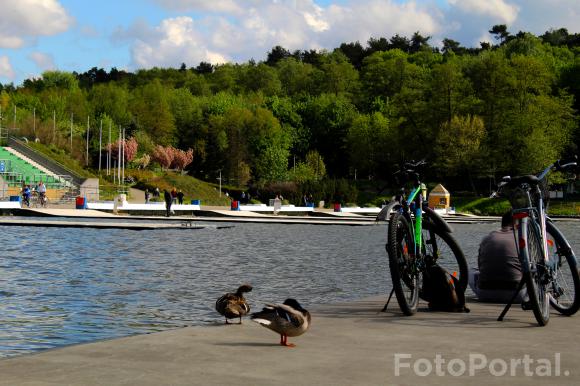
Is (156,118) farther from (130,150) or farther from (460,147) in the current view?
(460,147)

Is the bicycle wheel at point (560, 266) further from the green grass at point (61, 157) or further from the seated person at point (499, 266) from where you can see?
the green grass at point (61, 157)

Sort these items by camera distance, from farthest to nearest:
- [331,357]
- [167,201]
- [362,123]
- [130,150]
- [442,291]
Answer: [362,123] → [130,150] → [167,201] → [442,291] → [331,357]

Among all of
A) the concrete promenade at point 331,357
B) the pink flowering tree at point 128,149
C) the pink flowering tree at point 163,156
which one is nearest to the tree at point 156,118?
the pink flowering tree at point 163,156

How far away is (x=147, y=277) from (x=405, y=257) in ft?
30.2

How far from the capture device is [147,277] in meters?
19.4

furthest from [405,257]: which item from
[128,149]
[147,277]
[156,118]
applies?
[156,118]

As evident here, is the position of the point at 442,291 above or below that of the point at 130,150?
below

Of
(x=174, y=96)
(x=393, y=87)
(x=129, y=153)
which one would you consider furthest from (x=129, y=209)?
(x=393, y=87)

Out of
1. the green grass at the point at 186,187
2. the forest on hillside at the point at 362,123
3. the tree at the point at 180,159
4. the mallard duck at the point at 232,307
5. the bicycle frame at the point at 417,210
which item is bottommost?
the mallard duck at the point at 232,307

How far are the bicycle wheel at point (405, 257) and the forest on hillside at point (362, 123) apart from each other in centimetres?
8784

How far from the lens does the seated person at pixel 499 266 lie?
39.3ft

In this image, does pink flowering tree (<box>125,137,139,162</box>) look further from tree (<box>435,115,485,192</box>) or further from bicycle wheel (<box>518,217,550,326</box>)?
bicycle wheel (<box>518,217,550,326</box>)

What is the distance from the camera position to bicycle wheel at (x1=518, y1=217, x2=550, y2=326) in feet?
33.5

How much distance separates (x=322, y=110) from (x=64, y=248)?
377 ft
